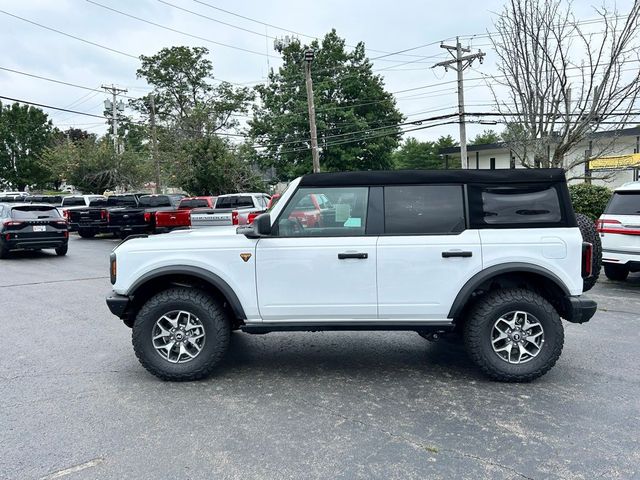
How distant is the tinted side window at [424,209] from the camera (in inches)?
176

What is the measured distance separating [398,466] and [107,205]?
71.1 ft

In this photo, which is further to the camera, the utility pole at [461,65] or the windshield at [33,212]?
the utility pole at [461,65]

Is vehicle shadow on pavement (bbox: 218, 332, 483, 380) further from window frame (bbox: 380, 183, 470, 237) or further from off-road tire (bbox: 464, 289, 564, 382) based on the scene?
window frame (bbox: 380, 183, 470, 237)

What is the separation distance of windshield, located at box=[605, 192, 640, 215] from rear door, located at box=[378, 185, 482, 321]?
540cm

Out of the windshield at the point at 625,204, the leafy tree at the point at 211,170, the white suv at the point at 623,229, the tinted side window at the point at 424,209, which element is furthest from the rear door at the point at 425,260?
the leafy tree at the point at 211,170

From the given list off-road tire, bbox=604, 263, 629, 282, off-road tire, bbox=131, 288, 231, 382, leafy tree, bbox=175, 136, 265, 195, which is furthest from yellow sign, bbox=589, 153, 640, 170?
off-road tire, bbox=131, 288, 231, 382

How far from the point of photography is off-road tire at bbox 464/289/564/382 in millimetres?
4363

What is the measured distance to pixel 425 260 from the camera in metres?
4.37

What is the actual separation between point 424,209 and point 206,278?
201cm

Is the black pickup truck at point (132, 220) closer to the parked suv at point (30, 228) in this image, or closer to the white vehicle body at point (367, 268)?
the parked suv at point (30, 228)

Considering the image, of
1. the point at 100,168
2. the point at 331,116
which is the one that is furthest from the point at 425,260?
the point at 100,168

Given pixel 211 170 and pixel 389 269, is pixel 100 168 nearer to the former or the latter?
pixel 211 170

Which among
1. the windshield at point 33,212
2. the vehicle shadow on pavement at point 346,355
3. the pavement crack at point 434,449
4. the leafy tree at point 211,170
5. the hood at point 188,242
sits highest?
the leafy tree at point 211,170

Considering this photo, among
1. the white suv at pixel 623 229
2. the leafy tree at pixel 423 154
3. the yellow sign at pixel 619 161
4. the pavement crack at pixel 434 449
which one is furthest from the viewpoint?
the leafy tree at pixel 423 154
